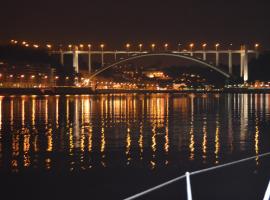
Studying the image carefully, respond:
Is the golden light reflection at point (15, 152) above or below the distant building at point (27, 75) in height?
below

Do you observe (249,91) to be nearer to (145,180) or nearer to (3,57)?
(3,57)

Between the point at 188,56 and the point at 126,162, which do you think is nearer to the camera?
the point at 126,162

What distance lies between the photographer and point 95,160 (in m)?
13.7

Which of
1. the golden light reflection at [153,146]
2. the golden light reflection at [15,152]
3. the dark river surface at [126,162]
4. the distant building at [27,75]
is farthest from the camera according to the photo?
the distant building at [27,75]

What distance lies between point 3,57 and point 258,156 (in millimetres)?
97318

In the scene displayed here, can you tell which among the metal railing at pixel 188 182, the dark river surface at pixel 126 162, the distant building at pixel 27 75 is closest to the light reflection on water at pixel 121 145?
the dark river surface at pixel 126 162

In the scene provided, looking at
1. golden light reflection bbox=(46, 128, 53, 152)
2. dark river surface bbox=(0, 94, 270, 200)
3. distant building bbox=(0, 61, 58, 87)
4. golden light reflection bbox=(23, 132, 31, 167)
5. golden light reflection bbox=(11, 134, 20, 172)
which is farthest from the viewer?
distant building bbox=(0, 61, 58, 87)

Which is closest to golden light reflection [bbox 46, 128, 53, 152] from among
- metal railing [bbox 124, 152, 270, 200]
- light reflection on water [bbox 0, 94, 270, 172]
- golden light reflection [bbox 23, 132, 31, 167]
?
light reflection on water [bbox 0, 94, 270, 172]

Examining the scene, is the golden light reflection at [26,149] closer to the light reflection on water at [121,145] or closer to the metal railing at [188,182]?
the light reflection on water at [121,145]

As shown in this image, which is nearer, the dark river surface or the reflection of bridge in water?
the dark river surface

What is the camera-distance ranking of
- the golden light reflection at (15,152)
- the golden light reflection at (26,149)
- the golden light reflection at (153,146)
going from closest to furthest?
the golden light reflection at (15,152) → the golden light reflection at (153,146) → the golden light reflection at (26,149)

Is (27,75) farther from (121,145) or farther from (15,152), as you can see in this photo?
(15,152)

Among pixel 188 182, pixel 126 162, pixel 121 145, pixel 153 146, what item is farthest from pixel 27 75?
pixel 188 182

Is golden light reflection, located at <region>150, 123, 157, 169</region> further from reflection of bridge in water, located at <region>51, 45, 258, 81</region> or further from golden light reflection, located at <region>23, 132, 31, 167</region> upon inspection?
reflection of bridge in water, located at <region>51, 45, 258, 81</region>
